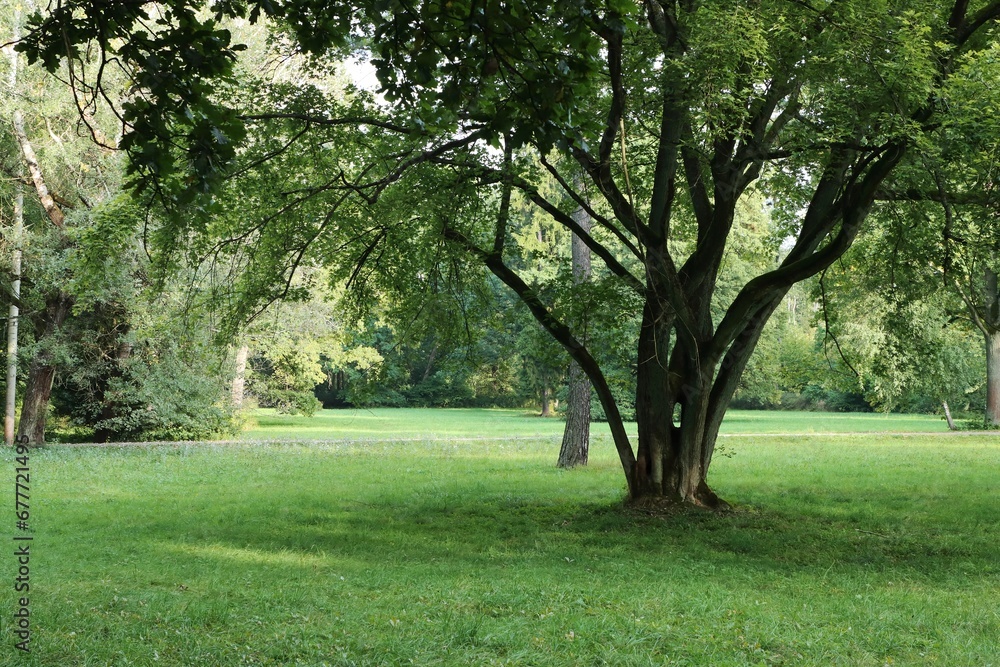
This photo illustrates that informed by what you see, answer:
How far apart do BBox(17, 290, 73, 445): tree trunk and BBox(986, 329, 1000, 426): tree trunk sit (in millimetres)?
29066

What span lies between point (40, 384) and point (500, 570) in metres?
18.6

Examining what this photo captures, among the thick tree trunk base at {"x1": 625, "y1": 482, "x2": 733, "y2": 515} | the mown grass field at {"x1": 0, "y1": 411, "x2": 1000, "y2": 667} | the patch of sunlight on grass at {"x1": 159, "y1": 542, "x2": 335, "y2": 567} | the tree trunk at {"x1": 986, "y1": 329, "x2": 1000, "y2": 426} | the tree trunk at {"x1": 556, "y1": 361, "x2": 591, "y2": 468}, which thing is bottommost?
the patch of sunlight on grass at {"x1": 159, "y1": 542, "x2": 335, "y2": 567}

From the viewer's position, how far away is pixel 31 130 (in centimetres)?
2217

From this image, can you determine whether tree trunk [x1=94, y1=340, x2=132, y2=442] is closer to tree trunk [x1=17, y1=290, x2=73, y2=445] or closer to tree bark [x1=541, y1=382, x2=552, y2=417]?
tree trunk [x1=17, y1=290, x2=73, y2=445]

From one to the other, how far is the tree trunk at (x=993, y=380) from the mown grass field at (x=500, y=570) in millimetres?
15132

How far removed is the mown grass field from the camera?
18.6 feet

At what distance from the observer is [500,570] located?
855 cm

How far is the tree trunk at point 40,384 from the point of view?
22875 millimetres

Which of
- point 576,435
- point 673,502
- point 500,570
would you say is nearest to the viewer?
point 500,570

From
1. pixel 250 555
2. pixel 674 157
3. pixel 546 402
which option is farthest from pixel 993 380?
pixel 250 555

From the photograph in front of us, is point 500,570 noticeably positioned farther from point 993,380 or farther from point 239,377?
Result: point 993,380

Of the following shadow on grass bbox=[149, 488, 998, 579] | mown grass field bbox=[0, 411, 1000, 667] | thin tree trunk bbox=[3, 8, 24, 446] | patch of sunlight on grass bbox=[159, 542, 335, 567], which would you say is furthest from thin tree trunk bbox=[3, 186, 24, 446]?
patch of sunlight on grass bbox=[159, 542, 335, 567]

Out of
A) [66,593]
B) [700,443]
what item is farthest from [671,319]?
[66,593]

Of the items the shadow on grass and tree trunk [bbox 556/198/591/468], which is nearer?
the shadow on grass
